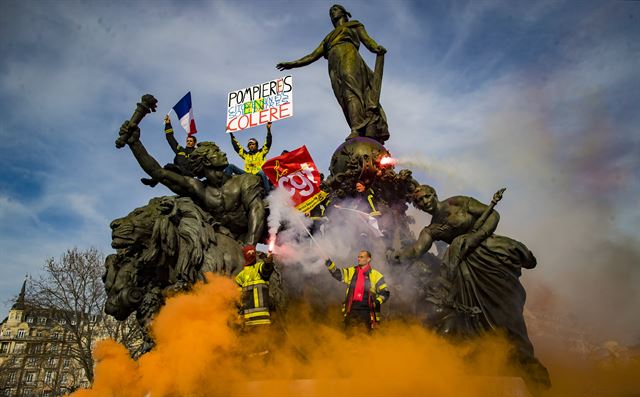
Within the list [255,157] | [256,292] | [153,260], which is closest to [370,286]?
[256,292]

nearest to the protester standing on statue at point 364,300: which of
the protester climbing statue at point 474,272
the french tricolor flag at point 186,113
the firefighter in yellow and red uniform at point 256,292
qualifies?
the firefighter in yellow and red uniform at point 256,292

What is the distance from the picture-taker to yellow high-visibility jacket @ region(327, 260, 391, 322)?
5.70m

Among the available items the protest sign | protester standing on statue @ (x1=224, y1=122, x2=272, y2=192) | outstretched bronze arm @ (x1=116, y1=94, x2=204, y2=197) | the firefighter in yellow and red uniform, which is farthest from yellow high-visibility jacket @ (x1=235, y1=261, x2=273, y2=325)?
the protest sign

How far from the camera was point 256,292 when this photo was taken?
211 inches

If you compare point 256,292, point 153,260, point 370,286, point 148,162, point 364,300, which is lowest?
point 364,300

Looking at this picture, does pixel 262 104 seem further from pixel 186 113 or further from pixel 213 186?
pixel 213 186

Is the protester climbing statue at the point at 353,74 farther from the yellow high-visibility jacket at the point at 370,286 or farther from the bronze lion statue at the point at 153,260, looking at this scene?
the bronze lion statue at the point at 153,260

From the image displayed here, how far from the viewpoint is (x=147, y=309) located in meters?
5.52

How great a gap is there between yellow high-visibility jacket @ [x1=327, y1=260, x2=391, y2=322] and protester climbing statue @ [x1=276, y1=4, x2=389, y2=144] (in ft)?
10.3

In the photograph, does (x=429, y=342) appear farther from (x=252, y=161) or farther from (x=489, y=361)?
(x=252, y=161)

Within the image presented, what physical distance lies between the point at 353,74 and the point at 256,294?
5.10 metres

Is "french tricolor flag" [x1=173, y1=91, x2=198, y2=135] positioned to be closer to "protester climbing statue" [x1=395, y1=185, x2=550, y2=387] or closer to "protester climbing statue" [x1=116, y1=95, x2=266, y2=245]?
"protester climbing statue" [x1=116, y1=95, x2=266, y2=245]

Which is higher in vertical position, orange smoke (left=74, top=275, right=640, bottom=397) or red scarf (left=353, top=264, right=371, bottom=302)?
red scarf (left=353, top=264, right=371, bottom=302)

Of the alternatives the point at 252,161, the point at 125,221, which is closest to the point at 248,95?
the point at 252,161
